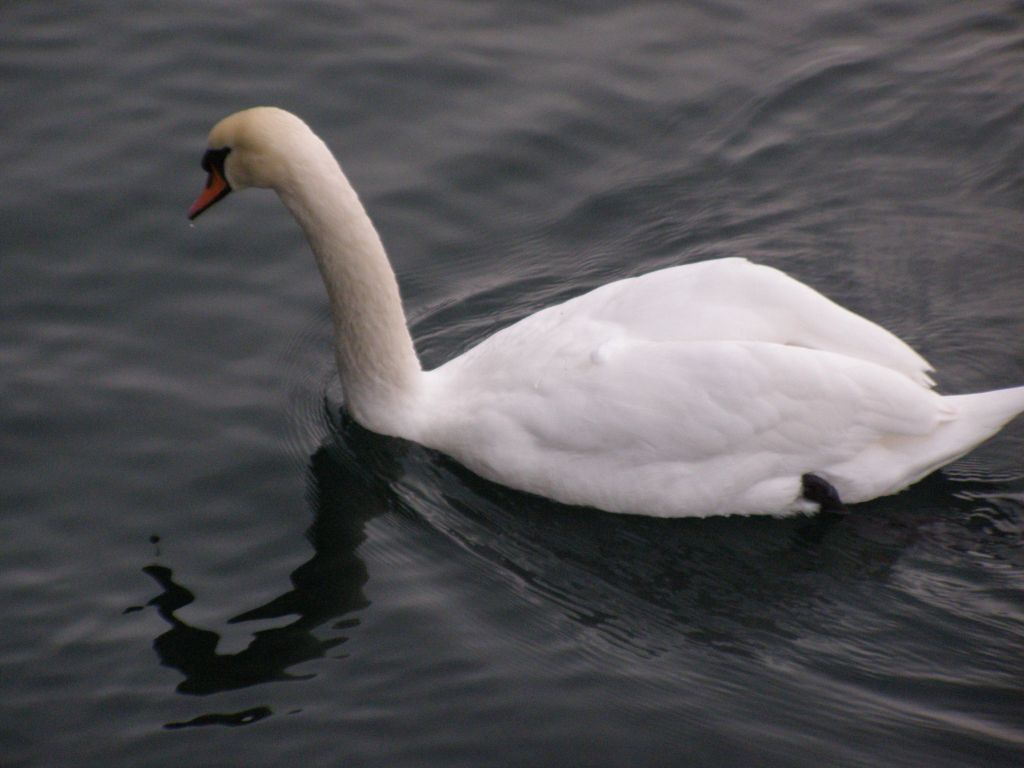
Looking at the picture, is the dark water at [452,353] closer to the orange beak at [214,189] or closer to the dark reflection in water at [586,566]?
the dark reflection in water at [586,566]

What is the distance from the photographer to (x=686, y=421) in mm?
7434

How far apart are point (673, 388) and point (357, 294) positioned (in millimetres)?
1772

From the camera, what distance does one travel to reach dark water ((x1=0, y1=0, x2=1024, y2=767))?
21.6 ft

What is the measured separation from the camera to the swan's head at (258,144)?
7.53 meters

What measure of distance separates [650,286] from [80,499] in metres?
3.24

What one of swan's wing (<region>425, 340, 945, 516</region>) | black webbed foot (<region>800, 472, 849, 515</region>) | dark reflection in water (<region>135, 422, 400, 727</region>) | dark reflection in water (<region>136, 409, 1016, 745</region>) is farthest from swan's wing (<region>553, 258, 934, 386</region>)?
dark reflection in water (<region>135, 422, 400, 727</region>)

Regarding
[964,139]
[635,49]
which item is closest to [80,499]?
[635,49]

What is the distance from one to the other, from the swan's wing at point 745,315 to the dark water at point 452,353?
904mm

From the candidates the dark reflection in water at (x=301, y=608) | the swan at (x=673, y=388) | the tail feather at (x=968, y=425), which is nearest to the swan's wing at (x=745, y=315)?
the swan at (x=673, y=388)

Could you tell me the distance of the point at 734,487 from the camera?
7656 mm

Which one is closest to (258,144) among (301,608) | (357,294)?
(357,294)

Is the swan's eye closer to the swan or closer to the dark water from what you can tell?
the swan

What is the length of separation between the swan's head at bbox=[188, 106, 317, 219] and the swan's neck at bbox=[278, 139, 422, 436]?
68mm

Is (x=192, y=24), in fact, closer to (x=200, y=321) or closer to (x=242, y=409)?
(x=200, y=321)
